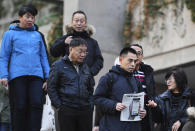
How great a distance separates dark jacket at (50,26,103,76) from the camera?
922cm

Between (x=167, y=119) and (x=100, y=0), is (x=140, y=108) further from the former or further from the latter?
(x=100, y=0)

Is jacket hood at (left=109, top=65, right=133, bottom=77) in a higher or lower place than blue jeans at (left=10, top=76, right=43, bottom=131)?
higher

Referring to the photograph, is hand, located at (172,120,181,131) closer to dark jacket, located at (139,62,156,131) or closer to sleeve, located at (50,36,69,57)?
dark jacket, located at (139,62,156,131)

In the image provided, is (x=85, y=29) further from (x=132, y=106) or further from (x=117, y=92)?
(x=132, y=106)

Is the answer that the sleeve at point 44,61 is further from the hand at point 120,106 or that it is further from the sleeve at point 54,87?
the hand at point 120,106

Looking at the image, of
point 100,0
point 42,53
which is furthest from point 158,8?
point 42,53

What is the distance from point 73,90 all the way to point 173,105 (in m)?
1.76

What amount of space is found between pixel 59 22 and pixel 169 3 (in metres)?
3.72

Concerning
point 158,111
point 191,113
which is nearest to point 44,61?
point 158,111

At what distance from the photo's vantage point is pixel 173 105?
29.4ft

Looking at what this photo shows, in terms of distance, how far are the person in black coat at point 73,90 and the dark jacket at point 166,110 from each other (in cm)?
122

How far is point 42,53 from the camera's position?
9227mm

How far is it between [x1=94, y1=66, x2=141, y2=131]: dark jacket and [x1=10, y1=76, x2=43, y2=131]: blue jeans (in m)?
1.19

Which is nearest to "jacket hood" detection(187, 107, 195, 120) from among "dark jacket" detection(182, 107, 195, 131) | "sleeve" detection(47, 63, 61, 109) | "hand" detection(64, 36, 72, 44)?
"dark jacket" detection(182, 107, 195, 131)
